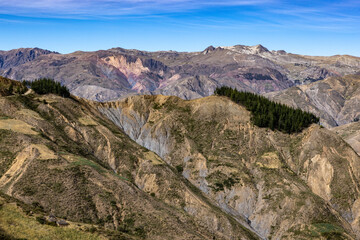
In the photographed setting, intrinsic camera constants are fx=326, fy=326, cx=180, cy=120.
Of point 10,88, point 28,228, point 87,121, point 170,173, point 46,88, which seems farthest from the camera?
point 46,88

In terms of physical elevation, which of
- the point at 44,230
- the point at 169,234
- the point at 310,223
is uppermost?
the point at 44,230

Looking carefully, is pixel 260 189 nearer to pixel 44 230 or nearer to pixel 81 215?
pixel 81 215

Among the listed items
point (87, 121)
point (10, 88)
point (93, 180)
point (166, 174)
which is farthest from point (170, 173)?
point (10, 88)

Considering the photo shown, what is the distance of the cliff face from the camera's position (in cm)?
8812

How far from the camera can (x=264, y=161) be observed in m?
105

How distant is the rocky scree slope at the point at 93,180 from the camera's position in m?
60.2

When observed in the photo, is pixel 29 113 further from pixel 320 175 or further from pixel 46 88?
pixel 320 175

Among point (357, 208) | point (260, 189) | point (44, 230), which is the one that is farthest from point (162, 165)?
point (357, 208)

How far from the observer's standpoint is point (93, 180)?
6756 centimetres

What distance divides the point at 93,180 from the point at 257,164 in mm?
56447

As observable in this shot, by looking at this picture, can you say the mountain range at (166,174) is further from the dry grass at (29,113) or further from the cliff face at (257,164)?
the dry grass at (29,113)

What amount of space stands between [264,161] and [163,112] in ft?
152

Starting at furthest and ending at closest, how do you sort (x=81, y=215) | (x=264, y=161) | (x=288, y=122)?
(x=288, y=122), (x=264, y=161), (x=81, y=215)

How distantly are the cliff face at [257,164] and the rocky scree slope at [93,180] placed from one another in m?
9.51
